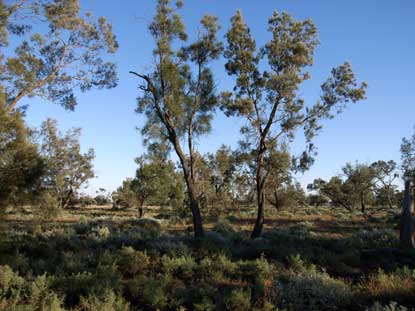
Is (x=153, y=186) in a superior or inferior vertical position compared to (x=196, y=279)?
superior

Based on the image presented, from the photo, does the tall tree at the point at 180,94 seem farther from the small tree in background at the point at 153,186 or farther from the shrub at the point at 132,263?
the small tree in background at the point at 153,186

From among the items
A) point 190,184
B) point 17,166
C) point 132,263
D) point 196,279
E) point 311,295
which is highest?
point 17,166

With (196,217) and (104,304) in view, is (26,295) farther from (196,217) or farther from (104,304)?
(196,217)

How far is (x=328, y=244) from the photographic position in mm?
15031

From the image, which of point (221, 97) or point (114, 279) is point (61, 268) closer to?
point (114, 279)

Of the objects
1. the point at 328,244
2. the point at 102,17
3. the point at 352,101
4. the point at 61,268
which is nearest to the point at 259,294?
the point at 61,268

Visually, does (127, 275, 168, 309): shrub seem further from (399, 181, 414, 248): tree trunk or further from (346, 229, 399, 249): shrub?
(399, 181, 414, 248): tree trunk

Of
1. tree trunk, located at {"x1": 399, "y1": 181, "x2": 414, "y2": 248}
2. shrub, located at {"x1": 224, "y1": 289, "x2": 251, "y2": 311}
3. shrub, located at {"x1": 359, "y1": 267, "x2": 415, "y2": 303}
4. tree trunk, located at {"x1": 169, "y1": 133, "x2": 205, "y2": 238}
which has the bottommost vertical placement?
shrub, located at {"x1": 224, "y1": 289, "x2": 251, "y2": 311}

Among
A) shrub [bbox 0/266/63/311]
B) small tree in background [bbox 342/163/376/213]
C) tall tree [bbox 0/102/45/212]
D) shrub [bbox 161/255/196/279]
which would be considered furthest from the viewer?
small tree in background [bbox 342/163/376/213]

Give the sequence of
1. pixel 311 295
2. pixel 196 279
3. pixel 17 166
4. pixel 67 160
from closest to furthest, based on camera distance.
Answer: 1. pixel 311 295
2. pixel 196 279
3. pixel 17 166
4. pixel 67 160

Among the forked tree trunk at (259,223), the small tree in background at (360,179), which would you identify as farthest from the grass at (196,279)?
the small tree in background at (360,179)

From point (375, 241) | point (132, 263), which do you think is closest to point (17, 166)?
point (132, 263)

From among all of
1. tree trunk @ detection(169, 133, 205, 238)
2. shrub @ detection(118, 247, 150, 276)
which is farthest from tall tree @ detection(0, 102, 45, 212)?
tree trunk @ detection(169, 133, 205, 238)

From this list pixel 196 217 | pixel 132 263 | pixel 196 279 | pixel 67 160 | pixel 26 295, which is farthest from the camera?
pixel 67 160
